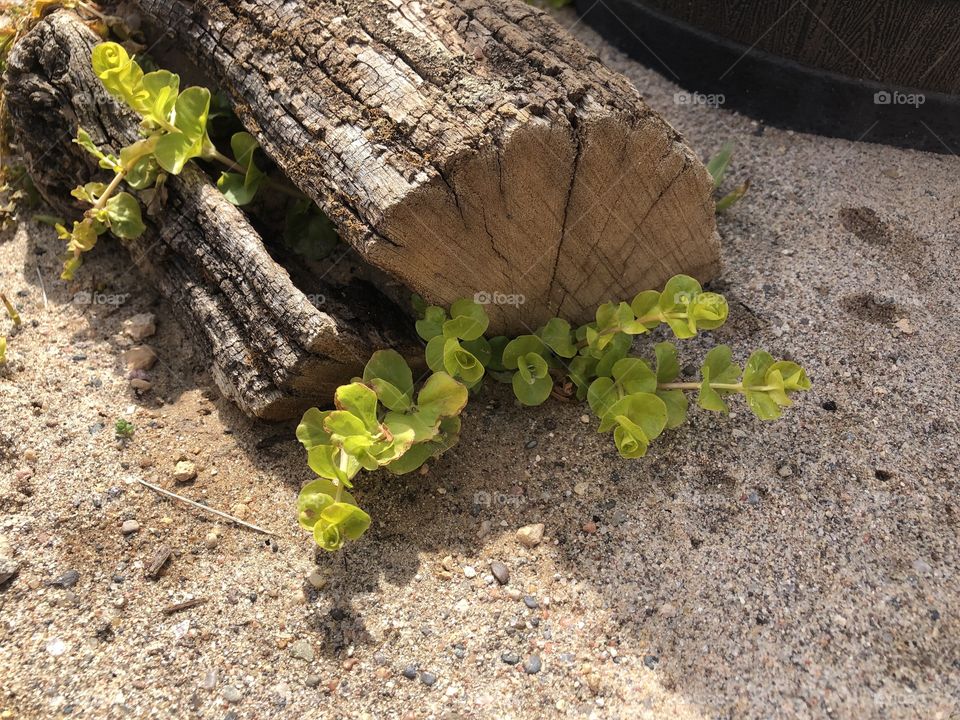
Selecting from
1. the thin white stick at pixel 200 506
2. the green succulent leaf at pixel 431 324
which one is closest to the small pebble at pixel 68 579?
the thin white stick at pixel 200 506

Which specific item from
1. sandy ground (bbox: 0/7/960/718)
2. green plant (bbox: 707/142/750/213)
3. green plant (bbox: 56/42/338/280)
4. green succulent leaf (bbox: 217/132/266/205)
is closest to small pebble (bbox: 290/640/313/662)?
sandy ground (bbox: 0/7/960/718)

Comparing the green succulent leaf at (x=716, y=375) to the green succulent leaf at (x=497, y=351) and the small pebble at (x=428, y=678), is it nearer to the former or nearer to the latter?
the green succulent leaf at (x=497, y=351)

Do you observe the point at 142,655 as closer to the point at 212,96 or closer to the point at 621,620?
the point at 621,620

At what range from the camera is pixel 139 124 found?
226cm

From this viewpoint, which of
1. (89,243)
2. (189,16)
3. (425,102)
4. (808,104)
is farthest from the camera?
(808,104)

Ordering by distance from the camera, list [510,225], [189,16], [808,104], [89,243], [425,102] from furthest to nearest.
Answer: [808,104] < [89,243] < [189,16] < [510,225] < [425,102]

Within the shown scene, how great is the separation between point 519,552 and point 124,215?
5.12ft

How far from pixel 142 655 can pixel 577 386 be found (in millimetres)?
1351

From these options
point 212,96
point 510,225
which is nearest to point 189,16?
point 212,96

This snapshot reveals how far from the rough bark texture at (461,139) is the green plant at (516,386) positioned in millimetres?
118

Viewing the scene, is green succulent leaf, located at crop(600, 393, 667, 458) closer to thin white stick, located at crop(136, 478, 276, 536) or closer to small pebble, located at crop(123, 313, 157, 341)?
thin white stick, located at crop(136, 478, 276, 536)

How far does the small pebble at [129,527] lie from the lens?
1969 millimetres

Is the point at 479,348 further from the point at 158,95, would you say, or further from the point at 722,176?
the point at 722,176

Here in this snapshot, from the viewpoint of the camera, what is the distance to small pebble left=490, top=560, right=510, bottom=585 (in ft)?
6.31
